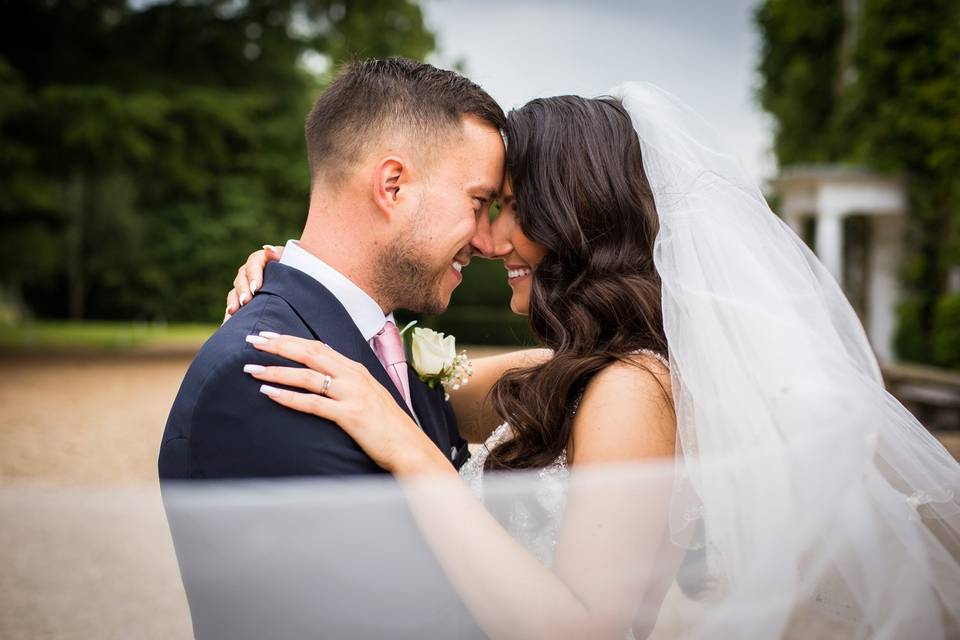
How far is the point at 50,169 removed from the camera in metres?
15.3

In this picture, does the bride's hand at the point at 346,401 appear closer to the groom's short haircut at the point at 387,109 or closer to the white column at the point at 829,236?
the groom's short haircut at the point at 387,109

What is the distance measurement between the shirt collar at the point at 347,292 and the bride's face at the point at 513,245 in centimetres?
45

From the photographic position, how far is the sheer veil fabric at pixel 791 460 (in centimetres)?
186

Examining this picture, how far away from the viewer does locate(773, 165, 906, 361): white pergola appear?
15.0 m

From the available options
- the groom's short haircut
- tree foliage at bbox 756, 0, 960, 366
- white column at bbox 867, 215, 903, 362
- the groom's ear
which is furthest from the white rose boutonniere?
white column at bbox 867, 215, 903, 362

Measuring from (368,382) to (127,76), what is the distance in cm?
1551

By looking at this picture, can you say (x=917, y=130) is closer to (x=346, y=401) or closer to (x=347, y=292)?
(x=347, y=292)

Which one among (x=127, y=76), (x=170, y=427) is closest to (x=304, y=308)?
(x=170, y=427)

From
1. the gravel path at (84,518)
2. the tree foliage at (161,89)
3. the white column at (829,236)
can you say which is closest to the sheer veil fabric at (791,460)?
the gravel path at (84,518)

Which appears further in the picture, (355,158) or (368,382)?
(355,158)

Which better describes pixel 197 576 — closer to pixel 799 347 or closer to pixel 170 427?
pixel 170 427

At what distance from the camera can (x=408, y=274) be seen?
91.7 inches

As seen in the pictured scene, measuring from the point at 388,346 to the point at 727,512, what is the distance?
1.03 meters

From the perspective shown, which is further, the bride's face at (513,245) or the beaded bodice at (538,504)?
the bride's face at (513,245)
